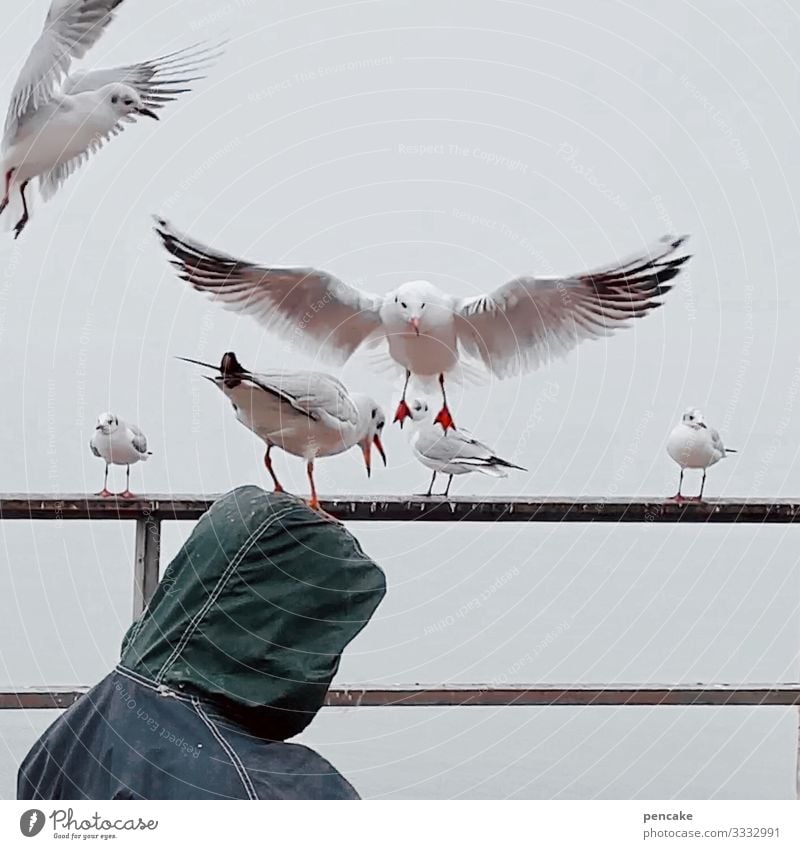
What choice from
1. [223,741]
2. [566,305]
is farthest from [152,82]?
[223,741]

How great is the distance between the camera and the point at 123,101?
125cm

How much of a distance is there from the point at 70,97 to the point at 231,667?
0.70 metres

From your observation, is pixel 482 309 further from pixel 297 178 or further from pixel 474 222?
pixel 297 178

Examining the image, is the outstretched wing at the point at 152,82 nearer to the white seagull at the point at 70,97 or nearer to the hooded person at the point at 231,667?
the white seagull at the point at 70,97

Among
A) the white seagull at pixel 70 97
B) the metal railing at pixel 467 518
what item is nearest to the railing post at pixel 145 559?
the metal railing at pixel 467 518


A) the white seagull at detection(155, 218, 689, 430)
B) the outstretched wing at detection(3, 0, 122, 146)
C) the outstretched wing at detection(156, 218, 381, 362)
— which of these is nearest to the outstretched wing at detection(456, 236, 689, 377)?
the white seagull at detection(155, 218, 689, 430)

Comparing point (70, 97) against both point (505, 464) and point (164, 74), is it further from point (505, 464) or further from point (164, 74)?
point (505, 464)

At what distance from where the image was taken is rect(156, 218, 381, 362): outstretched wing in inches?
48.0

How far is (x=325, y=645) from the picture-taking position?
774 millimetres

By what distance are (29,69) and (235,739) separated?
74 cm

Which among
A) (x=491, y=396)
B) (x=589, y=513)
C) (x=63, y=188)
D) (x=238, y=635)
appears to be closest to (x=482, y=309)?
(x=491, y=396)

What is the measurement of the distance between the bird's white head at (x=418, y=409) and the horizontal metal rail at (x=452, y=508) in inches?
3.6

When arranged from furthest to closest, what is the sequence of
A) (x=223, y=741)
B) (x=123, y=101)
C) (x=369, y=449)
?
(x=123, y=101), (x=369, y=449), (x=223, y=741)

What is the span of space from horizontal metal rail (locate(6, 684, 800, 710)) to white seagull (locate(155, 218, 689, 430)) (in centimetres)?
31
